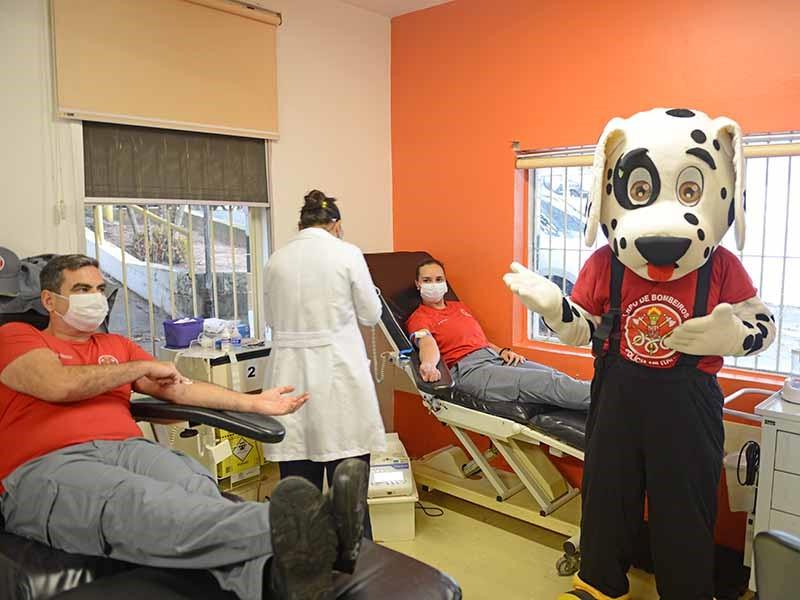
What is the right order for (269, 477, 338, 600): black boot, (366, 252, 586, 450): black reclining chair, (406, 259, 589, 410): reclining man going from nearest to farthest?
(269, 477, 338, 600): black boot, (366, 252, 586, 450): black reclining chair, (406, 259, 589, 410): reclining man

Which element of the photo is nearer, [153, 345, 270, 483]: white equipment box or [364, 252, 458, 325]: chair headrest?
[153, 345, 270, 483]: white equipment box

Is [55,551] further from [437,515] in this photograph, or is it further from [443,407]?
[437,515]

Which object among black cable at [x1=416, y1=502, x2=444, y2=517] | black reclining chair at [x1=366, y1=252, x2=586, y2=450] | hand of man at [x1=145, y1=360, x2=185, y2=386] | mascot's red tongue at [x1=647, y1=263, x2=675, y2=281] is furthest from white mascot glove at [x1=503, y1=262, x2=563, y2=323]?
black cable at [x1=416, y1=502, x2=444, y2=517]

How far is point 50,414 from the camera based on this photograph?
1.83 metres

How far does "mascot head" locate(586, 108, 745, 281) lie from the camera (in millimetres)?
1814

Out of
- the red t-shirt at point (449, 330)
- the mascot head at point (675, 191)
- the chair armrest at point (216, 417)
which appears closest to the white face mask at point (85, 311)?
the chair armrest at point (216, 417)

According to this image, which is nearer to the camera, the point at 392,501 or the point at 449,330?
the point at 392,501

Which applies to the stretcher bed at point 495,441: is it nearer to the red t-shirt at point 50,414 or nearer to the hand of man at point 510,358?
the hand of man at point 510,358

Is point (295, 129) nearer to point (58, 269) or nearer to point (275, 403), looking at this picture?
point (58, 269)

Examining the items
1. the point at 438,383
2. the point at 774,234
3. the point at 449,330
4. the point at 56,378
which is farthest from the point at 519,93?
the point at 56,378

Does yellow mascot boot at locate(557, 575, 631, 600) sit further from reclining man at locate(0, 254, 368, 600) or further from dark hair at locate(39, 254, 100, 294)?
dark hair at locate(39, 254, 100, 294)

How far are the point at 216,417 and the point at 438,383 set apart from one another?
110 cm

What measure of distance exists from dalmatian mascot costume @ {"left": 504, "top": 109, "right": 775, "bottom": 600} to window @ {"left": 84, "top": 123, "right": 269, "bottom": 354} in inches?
66.0

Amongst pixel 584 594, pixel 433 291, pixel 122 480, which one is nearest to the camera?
pixel 122 480
